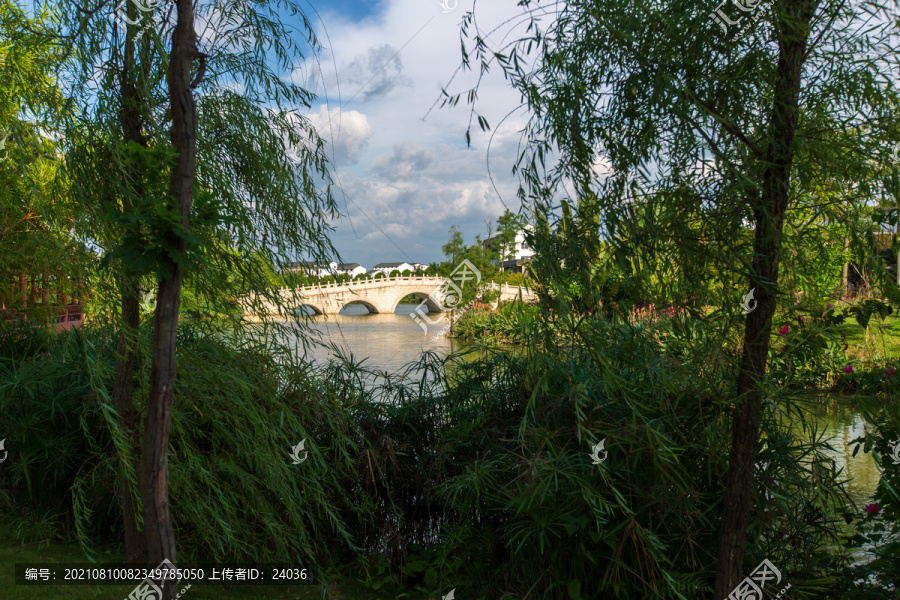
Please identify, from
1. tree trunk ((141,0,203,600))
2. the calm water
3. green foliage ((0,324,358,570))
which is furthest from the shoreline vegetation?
tree trunk ((141,0,203,600))

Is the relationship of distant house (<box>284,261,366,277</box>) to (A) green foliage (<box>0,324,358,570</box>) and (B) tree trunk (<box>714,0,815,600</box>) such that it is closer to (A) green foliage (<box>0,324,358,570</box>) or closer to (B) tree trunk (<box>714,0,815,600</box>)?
Result: (A) green foliage (<box>0,324,358,570</box>)

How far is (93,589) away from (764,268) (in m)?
3.11

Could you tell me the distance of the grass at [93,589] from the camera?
259cm

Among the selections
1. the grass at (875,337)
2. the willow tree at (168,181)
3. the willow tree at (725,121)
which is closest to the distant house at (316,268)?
the willow tree at (168,181)

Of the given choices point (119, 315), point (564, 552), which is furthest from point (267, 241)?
point (564, 552)

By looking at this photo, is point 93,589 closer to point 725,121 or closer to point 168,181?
point 168,181

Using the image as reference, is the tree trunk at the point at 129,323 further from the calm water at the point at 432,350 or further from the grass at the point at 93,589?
the calm water at the point at 432,350

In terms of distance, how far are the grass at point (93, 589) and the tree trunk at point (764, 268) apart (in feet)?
6.25

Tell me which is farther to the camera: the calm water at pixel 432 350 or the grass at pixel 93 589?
the calm water at pixel 432 350

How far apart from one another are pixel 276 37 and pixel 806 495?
3.56 m

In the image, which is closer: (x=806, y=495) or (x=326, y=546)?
(x=806, y=495)

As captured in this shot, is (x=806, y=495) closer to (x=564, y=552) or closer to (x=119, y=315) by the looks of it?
(x=564, y=552)

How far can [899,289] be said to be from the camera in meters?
2.25

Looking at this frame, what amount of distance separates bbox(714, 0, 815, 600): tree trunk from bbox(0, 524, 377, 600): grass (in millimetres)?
1904
